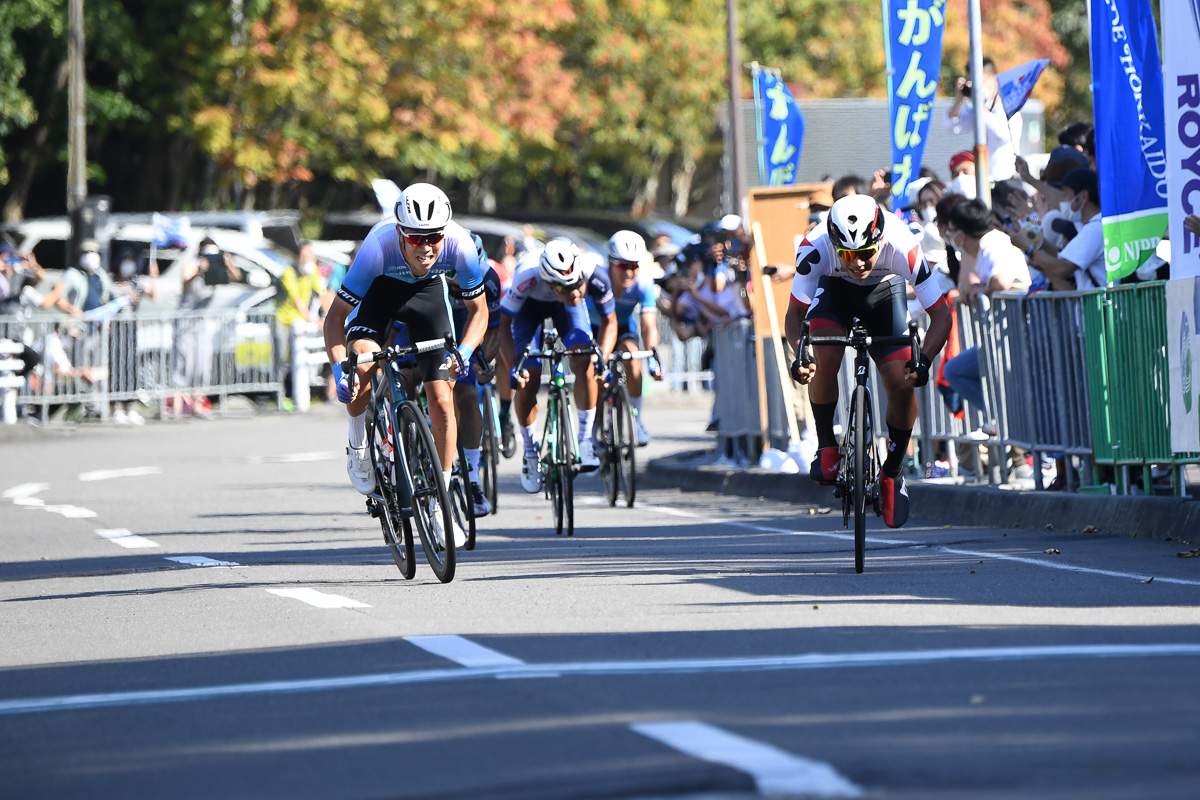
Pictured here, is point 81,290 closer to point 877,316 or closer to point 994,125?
point 994,125

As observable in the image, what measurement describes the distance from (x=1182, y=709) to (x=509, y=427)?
392 inches

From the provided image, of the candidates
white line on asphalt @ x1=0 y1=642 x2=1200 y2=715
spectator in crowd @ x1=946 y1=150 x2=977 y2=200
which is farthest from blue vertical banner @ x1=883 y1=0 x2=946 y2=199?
white line on asphalt @ x1=0 y1=642 x2=1200 y2=715

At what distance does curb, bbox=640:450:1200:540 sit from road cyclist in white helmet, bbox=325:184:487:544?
11.9 ft

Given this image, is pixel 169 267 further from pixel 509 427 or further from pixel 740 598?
Result: pixel 740 598

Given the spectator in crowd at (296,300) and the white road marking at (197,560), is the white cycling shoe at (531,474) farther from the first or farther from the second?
the spectator in crowd at (296,300)

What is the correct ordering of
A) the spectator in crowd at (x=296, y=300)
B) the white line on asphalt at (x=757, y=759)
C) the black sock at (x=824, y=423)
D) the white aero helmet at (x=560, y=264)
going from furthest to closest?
the spectator in crowd at (x=296, y=300) → the white aero helmet at (x=560, y=264) → the black sock at (x=824, y=423) → the white line on asphalt at (x=757, y=759)

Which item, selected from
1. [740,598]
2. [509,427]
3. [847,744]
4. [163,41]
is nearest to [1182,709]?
[847,744]

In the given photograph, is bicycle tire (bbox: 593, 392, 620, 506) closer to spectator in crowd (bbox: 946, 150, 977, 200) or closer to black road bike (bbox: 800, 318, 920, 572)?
spectator in crowd (bbox: 946, 150, 977, 200)

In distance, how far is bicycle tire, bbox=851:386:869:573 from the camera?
402 inches

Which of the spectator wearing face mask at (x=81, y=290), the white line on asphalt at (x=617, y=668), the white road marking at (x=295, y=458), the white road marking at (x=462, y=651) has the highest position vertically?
the spectator wearing face mask at (x=81, y=290)

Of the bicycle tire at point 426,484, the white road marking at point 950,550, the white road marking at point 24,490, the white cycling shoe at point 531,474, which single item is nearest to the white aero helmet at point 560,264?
the white cycling shoe at point 531,474

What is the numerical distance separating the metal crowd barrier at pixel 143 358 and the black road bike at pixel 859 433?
16601 millimetres

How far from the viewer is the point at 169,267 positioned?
98.4 ft

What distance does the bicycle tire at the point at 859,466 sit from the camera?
10.2 metres
